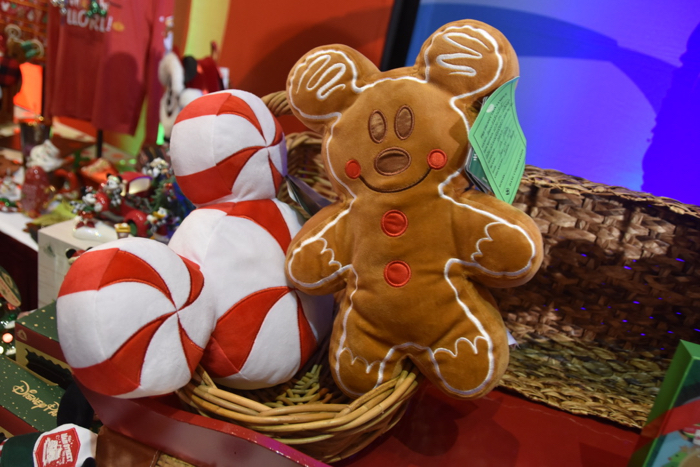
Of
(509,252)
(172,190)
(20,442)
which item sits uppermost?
(509,252)

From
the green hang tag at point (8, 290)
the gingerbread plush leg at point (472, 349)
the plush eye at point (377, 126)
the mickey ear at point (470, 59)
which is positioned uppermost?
the mickey ear at point (470, 59)

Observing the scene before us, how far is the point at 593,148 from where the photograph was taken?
96cm

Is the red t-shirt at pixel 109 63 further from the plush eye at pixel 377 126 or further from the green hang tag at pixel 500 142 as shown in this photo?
the green hang tag at pixel 500 142

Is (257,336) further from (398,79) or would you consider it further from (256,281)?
(398,79)

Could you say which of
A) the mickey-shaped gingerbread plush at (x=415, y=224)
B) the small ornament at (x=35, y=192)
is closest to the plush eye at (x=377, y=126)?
the mickey-shaped gingerbread plush at (x=415, y=224)

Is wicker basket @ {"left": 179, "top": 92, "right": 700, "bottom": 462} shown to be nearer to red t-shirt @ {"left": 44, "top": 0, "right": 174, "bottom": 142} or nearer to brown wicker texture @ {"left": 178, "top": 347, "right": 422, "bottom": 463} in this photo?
brown wicker texture @ {"left": 178, "top": 347, "right": 422, "bottom": 463}

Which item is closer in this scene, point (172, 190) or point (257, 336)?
point (257, 336)

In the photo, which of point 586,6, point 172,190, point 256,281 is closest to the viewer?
point 256,281

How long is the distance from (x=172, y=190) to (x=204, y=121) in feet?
1.77

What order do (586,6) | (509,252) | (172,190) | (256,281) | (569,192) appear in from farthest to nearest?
(172,190), (586,6), (569,192), (256,281), (509,252)

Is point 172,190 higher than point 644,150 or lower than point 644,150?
lower

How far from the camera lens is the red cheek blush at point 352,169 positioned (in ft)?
1.94

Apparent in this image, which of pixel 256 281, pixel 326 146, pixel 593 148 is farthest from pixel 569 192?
pixel 256 281

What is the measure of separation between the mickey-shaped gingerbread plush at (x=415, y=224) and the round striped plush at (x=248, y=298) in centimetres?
4
